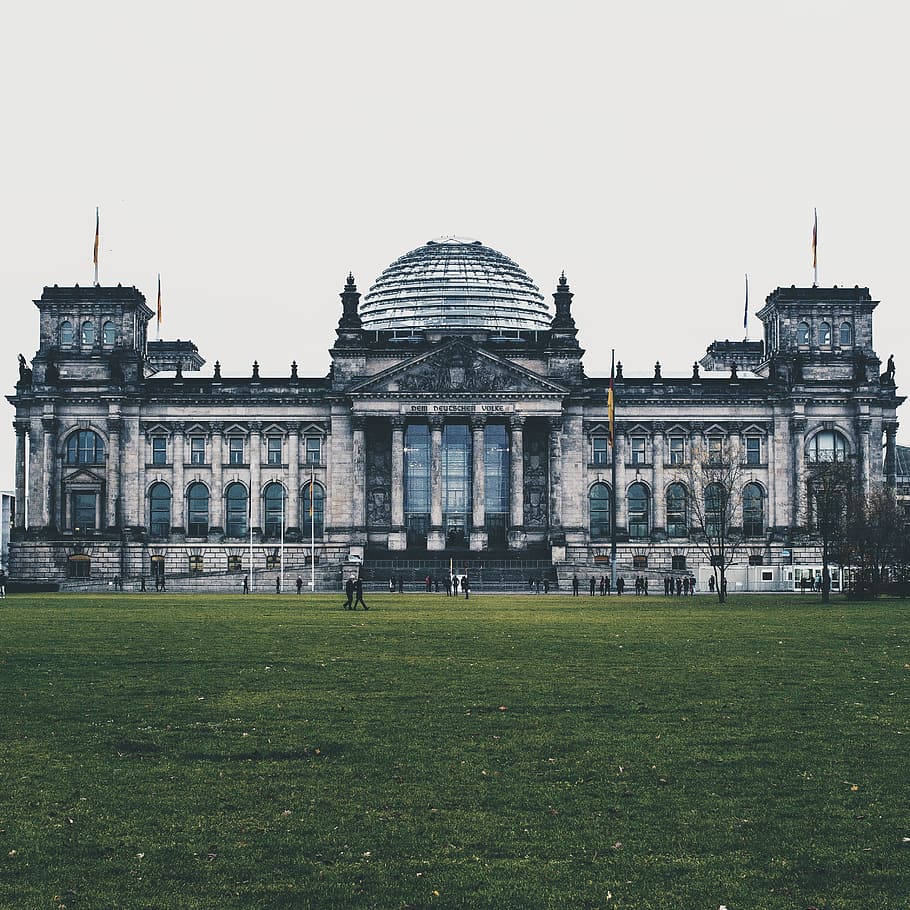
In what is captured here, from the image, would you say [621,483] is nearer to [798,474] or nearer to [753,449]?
[753,449]

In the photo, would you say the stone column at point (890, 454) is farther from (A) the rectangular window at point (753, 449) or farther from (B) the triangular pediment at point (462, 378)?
(B) the triangular pediment at point (462, 378)

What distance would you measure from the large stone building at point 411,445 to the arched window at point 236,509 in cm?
21

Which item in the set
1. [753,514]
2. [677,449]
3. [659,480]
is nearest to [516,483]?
[659,480]

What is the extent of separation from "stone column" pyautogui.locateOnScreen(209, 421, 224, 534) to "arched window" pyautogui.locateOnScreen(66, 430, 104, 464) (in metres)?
10.3

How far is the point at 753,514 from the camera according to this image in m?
132

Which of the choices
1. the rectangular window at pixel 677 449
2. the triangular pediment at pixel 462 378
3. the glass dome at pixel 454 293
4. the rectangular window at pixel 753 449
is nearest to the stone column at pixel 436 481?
the triangular pediment at pixel 462 378

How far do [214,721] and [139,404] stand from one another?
→ 4328 inches

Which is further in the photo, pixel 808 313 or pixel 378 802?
pixel 808 313

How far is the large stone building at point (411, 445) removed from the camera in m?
128

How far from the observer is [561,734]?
22.5 m

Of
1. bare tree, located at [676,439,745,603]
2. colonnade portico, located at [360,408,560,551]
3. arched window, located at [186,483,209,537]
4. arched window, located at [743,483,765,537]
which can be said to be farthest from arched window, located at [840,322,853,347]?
arched window, located at [186,483,209,537]

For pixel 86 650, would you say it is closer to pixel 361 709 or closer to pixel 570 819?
pixel 361 709

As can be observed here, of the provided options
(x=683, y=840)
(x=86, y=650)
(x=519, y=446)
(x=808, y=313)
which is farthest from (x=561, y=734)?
(x=808, y=313)

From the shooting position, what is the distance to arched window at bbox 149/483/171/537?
131 m
